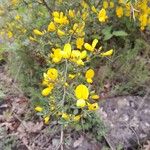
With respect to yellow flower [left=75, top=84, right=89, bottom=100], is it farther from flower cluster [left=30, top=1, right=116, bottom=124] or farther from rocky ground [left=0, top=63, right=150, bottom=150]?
rocky ground [left=0, top=63, right=150, bottom=150]

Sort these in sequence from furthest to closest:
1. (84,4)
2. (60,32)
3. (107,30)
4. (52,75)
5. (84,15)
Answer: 1. (107,30)
2. (84,4)
3. (84,15)
4. (60,32)
5. (52,75)

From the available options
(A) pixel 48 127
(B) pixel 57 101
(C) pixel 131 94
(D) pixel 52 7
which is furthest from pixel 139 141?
(D) pixel 52 7

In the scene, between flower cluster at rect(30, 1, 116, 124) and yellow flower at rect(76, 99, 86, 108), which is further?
flower cluster at rect(30, 1, 116, 124)

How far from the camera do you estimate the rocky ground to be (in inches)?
122

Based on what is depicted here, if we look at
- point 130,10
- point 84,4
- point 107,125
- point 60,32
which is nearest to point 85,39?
point 84,4

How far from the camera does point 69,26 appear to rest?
9.96ft

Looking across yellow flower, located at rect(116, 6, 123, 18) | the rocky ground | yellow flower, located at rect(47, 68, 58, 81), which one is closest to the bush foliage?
yellow flower, located at rect(116, 6, 123, 18)

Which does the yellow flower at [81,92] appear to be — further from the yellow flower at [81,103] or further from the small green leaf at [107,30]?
the small green leaf at [107,30]

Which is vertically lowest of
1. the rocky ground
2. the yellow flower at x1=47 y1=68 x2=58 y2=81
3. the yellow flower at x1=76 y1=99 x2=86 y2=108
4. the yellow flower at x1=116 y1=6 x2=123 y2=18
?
the rocky ground

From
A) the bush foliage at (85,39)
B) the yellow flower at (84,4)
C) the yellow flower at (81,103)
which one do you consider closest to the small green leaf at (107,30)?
the bush foliage at (85,39)

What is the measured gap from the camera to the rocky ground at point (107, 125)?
3.10m

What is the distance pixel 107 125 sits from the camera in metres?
3.15

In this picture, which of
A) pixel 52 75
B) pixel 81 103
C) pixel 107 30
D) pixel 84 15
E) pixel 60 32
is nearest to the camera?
pixel 81 103

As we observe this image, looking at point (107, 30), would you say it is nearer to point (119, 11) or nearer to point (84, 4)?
point (119, 11)
